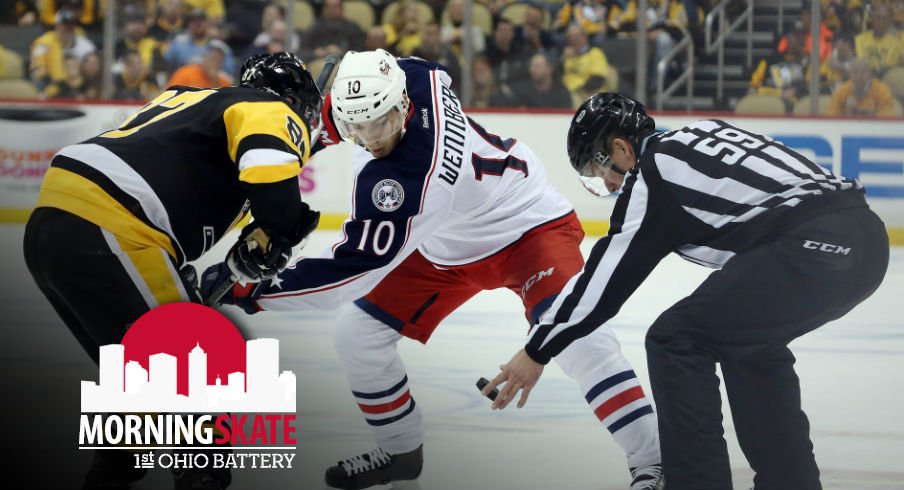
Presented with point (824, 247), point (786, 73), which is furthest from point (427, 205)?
point (786, 73)

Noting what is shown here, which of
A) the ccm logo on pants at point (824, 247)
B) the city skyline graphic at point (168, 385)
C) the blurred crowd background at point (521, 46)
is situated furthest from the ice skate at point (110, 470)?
the blurred crowd background at point (521, 46)

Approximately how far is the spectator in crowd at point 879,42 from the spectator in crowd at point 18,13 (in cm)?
604

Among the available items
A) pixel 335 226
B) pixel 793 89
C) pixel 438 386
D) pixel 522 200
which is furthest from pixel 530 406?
pixel 793 89

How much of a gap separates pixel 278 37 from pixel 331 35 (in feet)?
1.28

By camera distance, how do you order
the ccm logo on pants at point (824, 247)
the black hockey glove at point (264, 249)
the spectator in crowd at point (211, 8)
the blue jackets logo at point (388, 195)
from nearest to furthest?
the ccm logo on pants at point (824, 247) → the black hockey glove at point (264, 249) → the blue jackets logo at point (388, 195) → the spectator in crowd at point (211, 8)

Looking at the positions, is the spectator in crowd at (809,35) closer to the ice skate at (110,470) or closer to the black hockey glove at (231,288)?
the black hockey glove at (231,288)

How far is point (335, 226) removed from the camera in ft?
28.1

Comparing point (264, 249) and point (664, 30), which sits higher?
point (664, 30)

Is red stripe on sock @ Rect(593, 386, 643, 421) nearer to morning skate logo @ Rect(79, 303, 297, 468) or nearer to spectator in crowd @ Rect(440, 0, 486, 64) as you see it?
morning skate logo @ Rect(79, 303, 297, 468)

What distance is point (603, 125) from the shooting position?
3025 mm

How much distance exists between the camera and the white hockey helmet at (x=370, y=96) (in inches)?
122

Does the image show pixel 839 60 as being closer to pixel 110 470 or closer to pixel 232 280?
pixel 232 280

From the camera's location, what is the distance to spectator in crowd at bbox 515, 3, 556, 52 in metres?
8.73

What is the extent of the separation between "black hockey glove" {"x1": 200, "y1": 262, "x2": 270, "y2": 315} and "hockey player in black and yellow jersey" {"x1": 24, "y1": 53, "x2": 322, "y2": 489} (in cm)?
18
